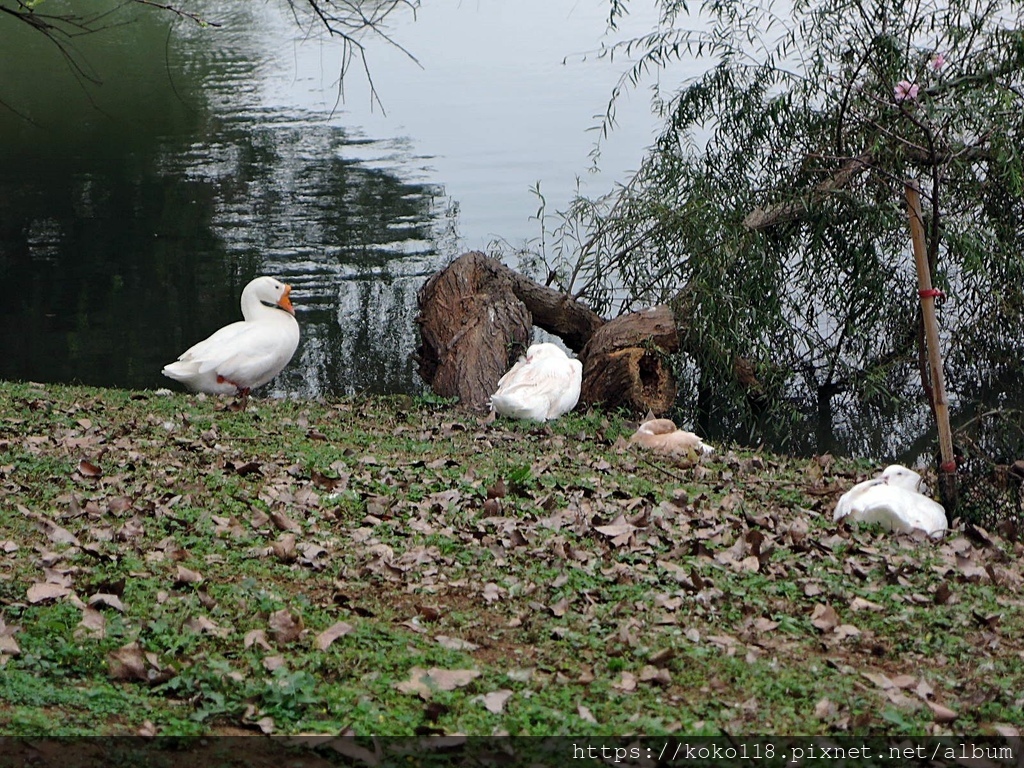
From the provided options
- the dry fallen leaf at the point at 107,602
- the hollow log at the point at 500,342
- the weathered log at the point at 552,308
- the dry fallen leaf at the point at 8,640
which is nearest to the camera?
the dry fallen leaf at the point at 8,640

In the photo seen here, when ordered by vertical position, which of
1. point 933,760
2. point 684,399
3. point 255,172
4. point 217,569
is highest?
point 255,172

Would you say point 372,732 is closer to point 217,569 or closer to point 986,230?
point 217,569

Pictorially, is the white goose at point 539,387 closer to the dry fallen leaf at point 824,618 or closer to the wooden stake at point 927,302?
the wooden stake at point 927,302

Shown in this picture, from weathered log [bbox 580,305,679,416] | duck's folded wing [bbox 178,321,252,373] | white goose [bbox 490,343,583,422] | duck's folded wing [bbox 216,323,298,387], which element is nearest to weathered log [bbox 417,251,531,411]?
white goose [bbox 490,343,583,422]

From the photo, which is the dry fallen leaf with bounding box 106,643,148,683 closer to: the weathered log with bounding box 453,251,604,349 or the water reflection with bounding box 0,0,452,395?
the water reflection with bounding box 0,0,452,395

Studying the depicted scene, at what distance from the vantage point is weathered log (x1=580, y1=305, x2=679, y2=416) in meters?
10.9

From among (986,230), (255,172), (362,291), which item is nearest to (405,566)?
(986,230)

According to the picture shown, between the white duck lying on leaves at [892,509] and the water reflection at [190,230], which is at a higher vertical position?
the water reflection at [190,230]

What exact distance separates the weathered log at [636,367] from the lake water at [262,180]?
3.04m

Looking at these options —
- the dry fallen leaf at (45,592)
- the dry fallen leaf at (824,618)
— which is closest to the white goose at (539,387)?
the dry fallen leaf at (824,618)

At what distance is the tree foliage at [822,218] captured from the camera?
1044cm

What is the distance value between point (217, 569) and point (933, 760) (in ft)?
10.1

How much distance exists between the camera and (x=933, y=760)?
370 cm

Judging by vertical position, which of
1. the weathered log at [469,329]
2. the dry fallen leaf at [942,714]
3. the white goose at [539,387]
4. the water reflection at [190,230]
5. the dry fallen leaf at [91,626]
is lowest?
the dry fallen leaf at [942,714]
